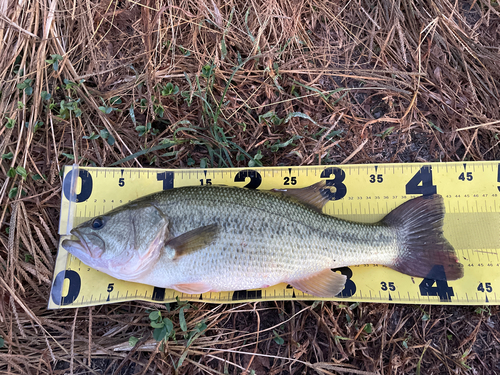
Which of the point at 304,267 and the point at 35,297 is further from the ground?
the point at 304,267

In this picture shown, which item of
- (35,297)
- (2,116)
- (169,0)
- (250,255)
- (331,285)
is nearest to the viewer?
(250,255)

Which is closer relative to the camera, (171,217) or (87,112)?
(171,217)

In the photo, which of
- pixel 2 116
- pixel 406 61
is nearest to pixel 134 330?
pixel 2 116

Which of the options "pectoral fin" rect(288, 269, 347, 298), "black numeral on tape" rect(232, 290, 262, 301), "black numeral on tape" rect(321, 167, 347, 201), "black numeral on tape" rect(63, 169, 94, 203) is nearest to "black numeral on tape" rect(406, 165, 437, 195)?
"black numeral on tape" rect(321, 167, 347, 201)

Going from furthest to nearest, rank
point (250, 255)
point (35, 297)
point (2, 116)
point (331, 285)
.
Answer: point (2, 116)
point (35, 297)
point (331, 285)
point (250, 255)

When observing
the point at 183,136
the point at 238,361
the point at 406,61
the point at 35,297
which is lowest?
the point at 238,361

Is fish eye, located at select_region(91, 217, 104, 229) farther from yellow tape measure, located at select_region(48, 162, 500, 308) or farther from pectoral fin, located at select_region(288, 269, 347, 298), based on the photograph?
pectoral fin, located at select_region(288, 269, 347, 298)

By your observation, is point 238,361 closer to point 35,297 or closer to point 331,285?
point 331,285
